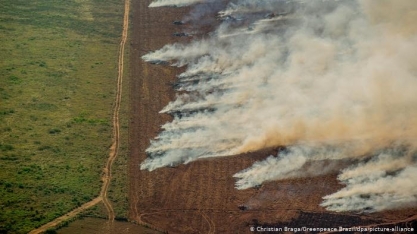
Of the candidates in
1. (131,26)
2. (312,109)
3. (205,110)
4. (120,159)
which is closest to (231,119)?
(205,110)

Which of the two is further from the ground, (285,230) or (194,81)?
(194,81)

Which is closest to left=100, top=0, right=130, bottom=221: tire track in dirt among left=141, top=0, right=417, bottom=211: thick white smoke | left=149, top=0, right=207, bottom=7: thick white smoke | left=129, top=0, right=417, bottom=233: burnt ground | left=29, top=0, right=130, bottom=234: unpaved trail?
left=29, top=0, right=130, bottom=234: unpaved trail

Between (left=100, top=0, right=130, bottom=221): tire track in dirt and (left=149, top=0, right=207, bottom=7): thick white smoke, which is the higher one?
(left=149, top=0, right=207, bottom=7): thick white smoke

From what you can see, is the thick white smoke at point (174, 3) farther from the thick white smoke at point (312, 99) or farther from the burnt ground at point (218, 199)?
the burnt ground at point (218, 199)

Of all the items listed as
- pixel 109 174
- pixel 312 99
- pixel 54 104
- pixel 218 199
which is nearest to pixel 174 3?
pixel 54 104

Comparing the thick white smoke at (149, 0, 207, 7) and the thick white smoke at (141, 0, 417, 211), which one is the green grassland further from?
the thick white smoke at (141, 0, 417, 211)

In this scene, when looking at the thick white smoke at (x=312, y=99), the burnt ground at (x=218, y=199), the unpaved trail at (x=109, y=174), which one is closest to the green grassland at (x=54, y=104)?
the unpaved trail at (x=109, y=174)

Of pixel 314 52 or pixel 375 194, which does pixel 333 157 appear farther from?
pixel 314 52

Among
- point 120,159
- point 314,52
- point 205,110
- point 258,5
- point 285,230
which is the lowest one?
point 285,230
